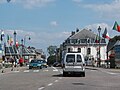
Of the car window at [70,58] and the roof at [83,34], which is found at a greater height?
the roof at [83,34]

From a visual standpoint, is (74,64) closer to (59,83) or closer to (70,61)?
(70,61)

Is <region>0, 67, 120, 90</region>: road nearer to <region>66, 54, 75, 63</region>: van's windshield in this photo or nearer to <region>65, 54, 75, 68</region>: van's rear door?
<region>65, 54, 75, 68</region>: van's rear door

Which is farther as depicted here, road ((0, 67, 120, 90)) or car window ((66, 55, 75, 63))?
car window ((66, 55, 75, 63))

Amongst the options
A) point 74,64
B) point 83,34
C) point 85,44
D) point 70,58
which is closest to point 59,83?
point 74,64

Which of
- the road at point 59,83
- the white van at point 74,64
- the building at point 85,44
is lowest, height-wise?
the road at point 59,83

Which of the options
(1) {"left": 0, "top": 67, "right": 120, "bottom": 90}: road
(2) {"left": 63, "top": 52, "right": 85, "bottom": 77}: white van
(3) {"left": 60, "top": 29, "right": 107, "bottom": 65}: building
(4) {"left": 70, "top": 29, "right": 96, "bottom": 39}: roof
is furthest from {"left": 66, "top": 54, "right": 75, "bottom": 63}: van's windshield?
(4) {"left": 70, "top": 29, "right": 96, "bottom": 39}: roof

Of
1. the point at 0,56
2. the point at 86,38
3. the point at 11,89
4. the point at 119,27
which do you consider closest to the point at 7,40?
the point at 0,56

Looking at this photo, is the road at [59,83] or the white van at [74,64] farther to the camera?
the white van at [74,64]

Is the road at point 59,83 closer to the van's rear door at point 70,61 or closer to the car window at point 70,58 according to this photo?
the van's rear door at point 70,61

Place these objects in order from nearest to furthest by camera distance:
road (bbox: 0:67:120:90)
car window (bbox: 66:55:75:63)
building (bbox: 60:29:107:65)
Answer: road (bbox: 0:67:120:90) → car window (bbox: 66:55:75:63) → building (bbox: 60:29:107:65)

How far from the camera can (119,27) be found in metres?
64.6

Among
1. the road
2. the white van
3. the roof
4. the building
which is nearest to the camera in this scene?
the road

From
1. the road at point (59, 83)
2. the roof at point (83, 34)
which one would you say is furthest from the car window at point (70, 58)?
the roof at point (83, 34)

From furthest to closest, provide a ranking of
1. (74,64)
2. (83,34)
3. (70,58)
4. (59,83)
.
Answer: (83,34) → (70,58) → (74,64) → (59,83)
